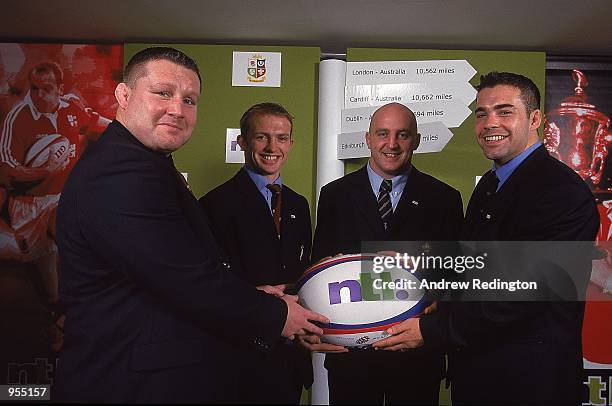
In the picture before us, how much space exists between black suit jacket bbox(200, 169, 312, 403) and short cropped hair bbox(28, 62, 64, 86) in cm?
63

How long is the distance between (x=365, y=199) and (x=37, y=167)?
1.08m

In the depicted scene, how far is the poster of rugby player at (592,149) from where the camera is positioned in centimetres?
181

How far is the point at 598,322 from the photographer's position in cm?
182

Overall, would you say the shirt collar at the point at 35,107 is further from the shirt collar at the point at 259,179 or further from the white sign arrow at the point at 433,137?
the white sign arrow at the point at 433,137

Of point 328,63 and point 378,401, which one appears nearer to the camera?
point 378,401

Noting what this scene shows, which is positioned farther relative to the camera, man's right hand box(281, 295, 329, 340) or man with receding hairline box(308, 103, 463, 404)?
man with receding hairline box(308, 103, 463, 404)

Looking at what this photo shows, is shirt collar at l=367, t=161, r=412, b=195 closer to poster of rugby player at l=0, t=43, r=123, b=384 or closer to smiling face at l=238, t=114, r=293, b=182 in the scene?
smiling face at l=238, t=114, r=293, b=182

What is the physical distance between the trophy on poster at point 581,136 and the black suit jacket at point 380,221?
408 millimetres

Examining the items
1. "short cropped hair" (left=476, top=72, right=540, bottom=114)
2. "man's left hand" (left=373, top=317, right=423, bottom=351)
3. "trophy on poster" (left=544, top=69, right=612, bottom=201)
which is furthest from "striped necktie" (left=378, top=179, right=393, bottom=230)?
"trophy on poster" (left=544, top=69, right=612, bottom=201)

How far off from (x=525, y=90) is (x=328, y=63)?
64cm

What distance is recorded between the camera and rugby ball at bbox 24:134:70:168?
5.91ft

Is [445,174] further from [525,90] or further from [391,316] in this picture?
[391,316]

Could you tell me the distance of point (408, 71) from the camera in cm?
180

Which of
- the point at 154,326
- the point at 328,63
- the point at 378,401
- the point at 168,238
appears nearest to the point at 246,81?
the point at 328,63
